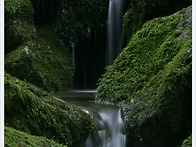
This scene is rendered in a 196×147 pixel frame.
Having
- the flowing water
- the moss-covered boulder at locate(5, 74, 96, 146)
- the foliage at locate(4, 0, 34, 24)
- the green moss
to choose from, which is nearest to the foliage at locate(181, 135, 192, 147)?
the flowing water

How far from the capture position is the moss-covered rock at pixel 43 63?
11.8 m

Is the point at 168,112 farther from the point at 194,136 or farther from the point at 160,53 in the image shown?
the point at 160,53

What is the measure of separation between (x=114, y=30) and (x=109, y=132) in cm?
775

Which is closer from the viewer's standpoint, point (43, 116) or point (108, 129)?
point (43, 116)

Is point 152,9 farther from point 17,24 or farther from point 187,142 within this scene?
point 187,142

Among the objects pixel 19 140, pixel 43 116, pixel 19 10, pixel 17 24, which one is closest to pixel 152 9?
pixel 17 24

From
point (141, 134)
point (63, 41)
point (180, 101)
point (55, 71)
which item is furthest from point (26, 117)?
point (63, 41)

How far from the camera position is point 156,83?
7637 mm

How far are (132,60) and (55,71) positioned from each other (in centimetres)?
436

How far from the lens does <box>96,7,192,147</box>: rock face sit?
22.4ft

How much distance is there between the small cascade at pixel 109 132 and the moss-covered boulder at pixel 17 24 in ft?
21.1

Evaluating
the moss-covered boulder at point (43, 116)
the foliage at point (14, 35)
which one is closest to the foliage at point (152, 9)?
the foliage at point (14, 35)

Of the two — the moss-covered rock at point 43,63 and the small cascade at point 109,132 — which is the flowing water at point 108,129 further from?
the moss-covered rock at point 43,63

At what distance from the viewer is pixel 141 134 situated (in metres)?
6.98
